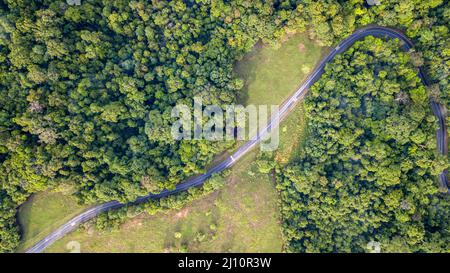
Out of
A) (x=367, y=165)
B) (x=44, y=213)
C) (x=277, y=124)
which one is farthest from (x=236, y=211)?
(x=44, y=213)

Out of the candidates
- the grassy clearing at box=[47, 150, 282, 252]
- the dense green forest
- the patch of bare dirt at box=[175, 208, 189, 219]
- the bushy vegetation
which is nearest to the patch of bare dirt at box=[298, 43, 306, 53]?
the dense green forest

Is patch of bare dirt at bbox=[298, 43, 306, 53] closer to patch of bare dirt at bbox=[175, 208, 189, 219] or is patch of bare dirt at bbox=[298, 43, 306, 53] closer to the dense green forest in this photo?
the dense green forest

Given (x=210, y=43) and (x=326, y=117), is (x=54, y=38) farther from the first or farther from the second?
(x=326, y=117)

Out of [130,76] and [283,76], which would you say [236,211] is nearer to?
[283,76]

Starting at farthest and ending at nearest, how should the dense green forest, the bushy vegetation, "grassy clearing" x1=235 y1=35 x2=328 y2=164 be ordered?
"grassy clearing" x1=235 y1=35 x2=328 y2=164 → the dense green forest → the bushy vegetation

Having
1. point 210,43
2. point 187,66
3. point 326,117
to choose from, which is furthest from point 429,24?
point 187,66

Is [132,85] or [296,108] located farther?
[296,108]
